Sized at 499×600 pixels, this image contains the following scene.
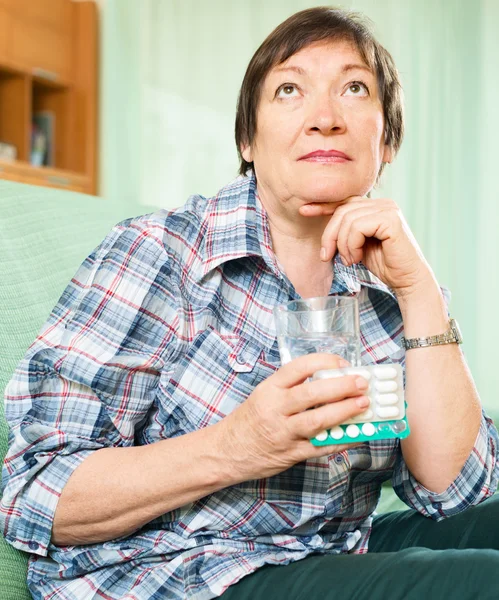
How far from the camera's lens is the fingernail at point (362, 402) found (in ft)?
2.62

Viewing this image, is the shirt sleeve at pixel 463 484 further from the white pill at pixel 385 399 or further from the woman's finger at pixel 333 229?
the white pill at pixel 385 399

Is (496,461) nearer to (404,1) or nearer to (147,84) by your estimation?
(404,1)

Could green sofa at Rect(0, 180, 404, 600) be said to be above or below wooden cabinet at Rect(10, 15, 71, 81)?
below

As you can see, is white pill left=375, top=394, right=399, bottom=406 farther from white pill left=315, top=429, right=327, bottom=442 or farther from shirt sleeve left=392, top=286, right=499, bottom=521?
shirt sleeve left=392, top=286, right=499, bottom=521

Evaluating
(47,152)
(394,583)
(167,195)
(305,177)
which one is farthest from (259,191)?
(47,152)

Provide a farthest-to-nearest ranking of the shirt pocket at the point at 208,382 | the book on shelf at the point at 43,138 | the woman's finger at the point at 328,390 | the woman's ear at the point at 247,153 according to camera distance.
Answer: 1. the book on shelf at the point at 43,138
2. the woman's ear at the point at 247,153
3. the shirt pocket at the point at 208,382
4. the woman's finger at the point at 328,390

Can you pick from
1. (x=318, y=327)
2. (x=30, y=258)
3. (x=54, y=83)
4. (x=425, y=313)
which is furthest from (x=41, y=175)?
(x=318, y=327)

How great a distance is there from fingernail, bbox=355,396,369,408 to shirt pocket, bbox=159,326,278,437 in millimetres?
313

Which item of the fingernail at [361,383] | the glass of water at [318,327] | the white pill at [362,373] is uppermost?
the glass of water at [318,327]

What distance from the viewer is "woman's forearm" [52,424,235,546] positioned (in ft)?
3.11

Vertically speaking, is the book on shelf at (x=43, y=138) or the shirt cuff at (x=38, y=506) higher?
the book on shelf at (x=43, y=138)

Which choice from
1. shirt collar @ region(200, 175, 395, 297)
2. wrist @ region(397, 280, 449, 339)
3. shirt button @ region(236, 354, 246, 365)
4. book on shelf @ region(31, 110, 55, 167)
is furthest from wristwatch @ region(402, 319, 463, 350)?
book on shelf @ region(31, 110, 55, 167)

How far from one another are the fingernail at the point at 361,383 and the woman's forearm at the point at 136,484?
212 mm

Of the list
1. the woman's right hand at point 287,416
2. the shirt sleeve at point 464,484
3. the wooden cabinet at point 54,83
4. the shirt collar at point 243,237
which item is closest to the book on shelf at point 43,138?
the wooden cabinet at point 54,83
